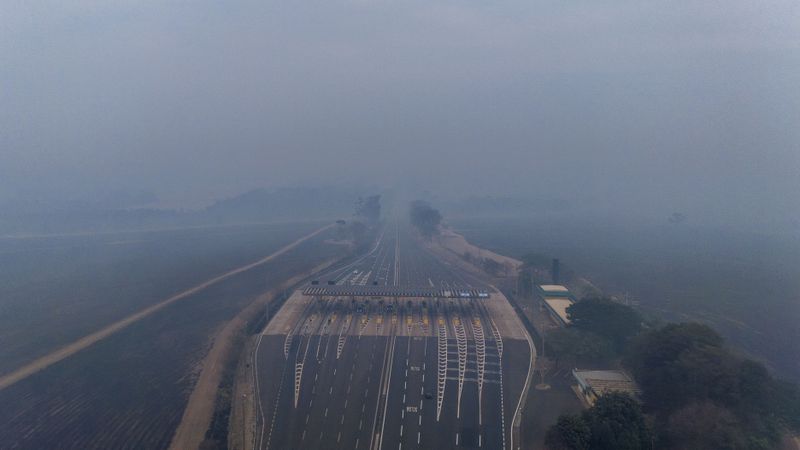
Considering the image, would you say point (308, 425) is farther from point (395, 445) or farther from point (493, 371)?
point (493, 371)

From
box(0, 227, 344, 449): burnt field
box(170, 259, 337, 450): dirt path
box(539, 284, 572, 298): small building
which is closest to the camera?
box(0, 227, 344, 449): burnt field

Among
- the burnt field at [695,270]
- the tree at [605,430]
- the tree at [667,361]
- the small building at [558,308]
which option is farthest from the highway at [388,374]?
the burnt field at [695,270]

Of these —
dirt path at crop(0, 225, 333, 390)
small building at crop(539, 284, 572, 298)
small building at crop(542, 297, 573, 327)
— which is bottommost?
dirt path at crop(0, 225, 333, 390)

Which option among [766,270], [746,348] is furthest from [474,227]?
[746,348]

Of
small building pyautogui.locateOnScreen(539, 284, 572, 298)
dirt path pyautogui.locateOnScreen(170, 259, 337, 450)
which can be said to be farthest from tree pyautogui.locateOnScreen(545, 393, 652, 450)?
small building pyautogui.locateOnScreen(539, 284, 572, 298)

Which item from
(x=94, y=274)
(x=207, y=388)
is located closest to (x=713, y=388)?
(x=207, y=388)

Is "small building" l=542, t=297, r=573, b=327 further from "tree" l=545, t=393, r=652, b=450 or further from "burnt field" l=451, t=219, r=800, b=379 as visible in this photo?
"tree" l=545, t=393, r=652, b=450
